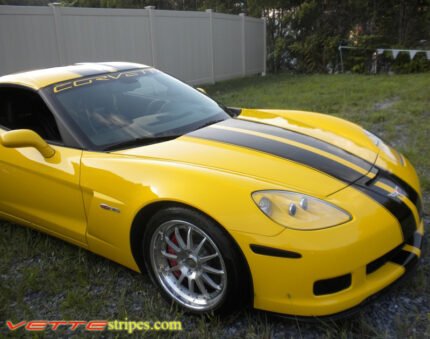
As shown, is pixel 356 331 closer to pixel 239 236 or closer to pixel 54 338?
pixel 239 236

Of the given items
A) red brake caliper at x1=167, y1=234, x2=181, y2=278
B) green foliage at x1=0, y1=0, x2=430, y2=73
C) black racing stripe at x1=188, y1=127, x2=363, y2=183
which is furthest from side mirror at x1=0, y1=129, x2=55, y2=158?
green foliage at x1=0, y1=0, x2=430, y2=73

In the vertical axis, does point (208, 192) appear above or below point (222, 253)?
above

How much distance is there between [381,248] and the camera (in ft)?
6.85

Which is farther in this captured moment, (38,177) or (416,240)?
(38,177)

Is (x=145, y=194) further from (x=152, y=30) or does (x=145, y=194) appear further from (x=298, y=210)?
(x=152, y=30)

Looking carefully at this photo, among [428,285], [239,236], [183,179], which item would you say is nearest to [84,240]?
[183,179]

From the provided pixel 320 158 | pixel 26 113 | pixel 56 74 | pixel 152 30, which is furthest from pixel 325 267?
pixel 152 30

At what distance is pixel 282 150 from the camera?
8.47ft

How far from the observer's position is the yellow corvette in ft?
6.69

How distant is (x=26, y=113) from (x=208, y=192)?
6.21ft

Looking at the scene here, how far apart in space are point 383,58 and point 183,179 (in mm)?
13353

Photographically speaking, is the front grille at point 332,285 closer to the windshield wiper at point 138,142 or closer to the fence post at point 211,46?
the windshield wiper at point 138,142

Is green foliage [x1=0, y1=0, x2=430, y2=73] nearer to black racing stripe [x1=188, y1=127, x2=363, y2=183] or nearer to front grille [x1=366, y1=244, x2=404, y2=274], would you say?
black racing stripe [x1=188, y1=127, x2=363, y2=183]

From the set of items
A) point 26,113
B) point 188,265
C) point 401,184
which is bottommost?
point 188,265
